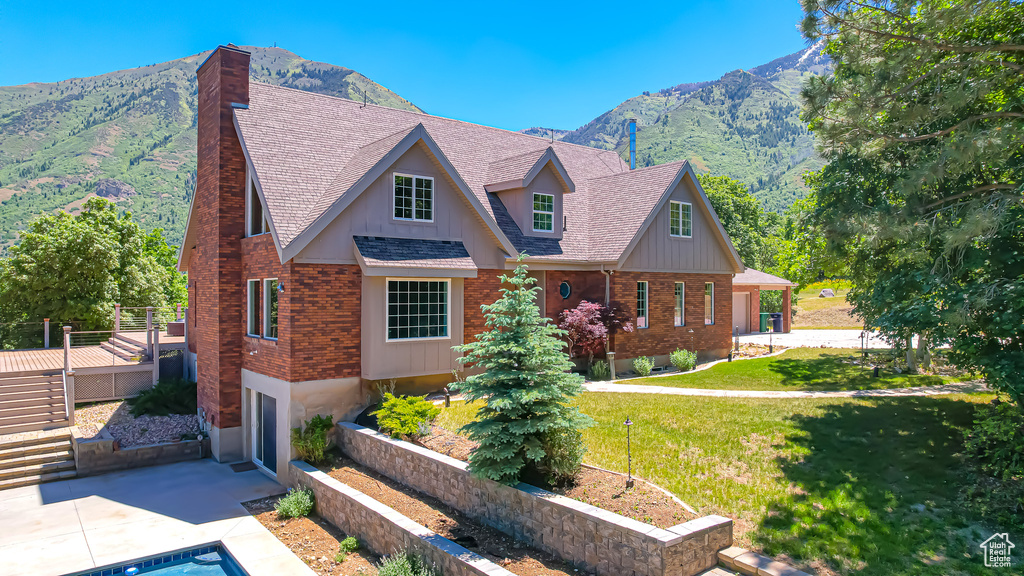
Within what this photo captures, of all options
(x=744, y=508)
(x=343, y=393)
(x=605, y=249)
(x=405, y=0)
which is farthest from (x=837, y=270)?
(x=405, y=0)

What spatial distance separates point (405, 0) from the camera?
2195cm

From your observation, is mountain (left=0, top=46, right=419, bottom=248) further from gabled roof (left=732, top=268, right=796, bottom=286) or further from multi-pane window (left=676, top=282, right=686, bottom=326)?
multi-pane window (left=676, top=282, right=686, bottom=326)

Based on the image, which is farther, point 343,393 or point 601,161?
point 601,161

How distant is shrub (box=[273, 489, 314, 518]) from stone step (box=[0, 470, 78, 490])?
23.0ft

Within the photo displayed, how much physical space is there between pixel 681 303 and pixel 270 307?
14.0m

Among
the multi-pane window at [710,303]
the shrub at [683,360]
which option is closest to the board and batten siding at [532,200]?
the shrub at [683,360]

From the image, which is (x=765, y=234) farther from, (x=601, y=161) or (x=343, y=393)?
(x=343, y=393)

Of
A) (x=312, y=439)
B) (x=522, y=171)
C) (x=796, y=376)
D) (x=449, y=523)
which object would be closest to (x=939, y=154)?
(x=796, y=376)

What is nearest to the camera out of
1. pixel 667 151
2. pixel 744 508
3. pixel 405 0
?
pixel 744 508

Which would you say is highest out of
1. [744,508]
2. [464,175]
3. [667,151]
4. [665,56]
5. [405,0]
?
[667,151]

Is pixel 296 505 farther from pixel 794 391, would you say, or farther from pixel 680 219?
pixel 680 219

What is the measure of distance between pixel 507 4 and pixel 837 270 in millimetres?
20545

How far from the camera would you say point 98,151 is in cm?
14238

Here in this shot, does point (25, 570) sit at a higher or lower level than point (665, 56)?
lower
